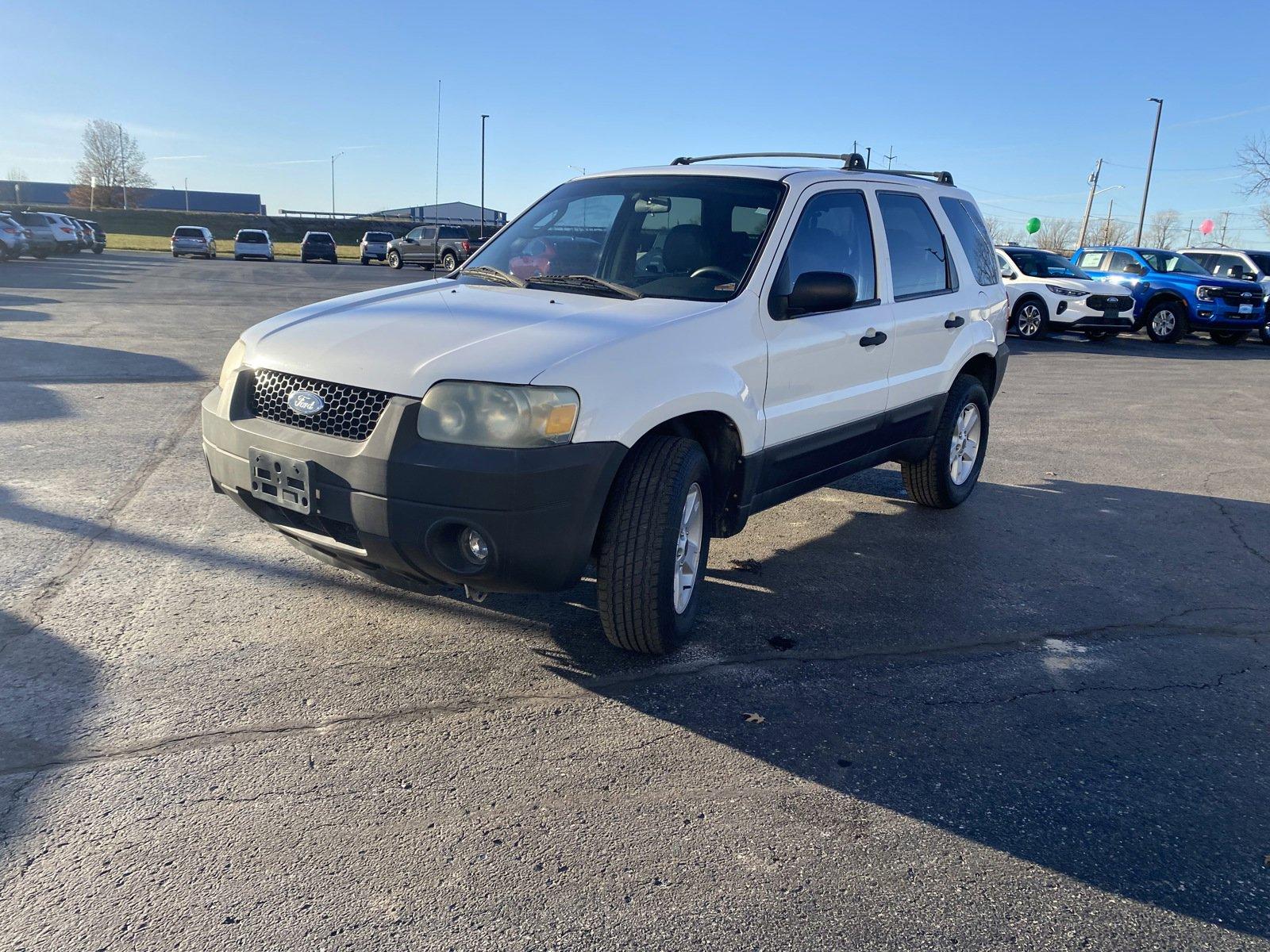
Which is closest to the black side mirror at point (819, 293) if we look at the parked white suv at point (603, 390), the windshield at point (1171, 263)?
the parked white suv at point (603, 390)

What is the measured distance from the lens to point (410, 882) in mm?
2568

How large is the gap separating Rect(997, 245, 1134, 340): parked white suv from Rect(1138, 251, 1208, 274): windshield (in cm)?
167

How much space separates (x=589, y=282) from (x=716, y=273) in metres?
0.55

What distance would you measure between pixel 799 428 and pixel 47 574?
11.0 feet

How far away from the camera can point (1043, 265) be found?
19844 mm

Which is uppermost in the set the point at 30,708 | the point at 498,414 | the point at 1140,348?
the point at 498,414

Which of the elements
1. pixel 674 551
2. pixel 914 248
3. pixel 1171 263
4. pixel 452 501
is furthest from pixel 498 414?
pixel 1171 263

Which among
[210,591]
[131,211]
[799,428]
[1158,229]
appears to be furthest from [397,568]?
[131,211]

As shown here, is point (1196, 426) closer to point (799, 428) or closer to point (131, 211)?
point (799, 428)

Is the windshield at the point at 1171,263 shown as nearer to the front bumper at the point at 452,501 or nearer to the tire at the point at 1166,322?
the tire at the point at 1166,322

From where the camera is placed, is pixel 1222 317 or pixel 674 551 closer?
pixel 674 551

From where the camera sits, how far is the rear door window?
17.7 ft

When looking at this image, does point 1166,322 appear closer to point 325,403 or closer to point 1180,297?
point 1180,297

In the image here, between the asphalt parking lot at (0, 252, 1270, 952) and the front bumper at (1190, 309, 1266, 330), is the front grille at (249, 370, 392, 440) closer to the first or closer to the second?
the asphalt parking lot at (0, 252, 1270, 952)
